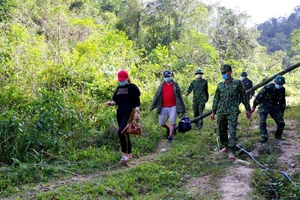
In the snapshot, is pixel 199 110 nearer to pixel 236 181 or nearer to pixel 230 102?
pixel 230 102

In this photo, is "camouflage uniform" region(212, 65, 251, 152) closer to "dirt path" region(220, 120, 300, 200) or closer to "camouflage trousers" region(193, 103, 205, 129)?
"dirt path" region(220, 120, 300, 200)

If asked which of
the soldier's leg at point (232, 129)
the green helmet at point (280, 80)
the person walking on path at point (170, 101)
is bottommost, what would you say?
the soldier's leg at point (232, 129)

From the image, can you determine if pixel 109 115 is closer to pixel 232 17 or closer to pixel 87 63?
pixel 87 63

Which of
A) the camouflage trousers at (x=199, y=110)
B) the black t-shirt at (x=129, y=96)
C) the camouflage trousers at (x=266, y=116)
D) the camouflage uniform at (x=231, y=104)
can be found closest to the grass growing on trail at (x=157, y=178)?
the camouflage uniform at (x=231, y=104)

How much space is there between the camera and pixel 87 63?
11938 millimetres

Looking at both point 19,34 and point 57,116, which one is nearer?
point 57,116

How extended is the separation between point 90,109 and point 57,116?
5.43 feet

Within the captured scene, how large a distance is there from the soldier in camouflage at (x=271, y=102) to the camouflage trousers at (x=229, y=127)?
136 centimetres

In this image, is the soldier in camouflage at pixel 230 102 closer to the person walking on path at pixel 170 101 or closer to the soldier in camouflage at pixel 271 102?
the soldier in camouflage at pixel 271 102

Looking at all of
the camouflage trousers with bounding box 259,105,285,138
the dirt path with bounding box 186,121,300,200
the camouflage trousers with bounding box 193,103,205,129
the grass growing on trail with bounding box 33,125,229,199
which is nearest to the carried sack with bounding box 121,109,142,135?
the grass growing on trail with bounding box 33,125,229,199

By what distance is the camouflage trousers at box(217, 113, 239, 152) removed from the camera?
565 centimetres

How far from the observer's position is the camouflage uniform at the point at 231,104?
561 cm

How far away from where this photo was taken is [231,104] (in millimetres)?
5660

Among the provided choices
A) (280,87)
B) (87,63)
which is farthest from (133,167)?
(87,63)
